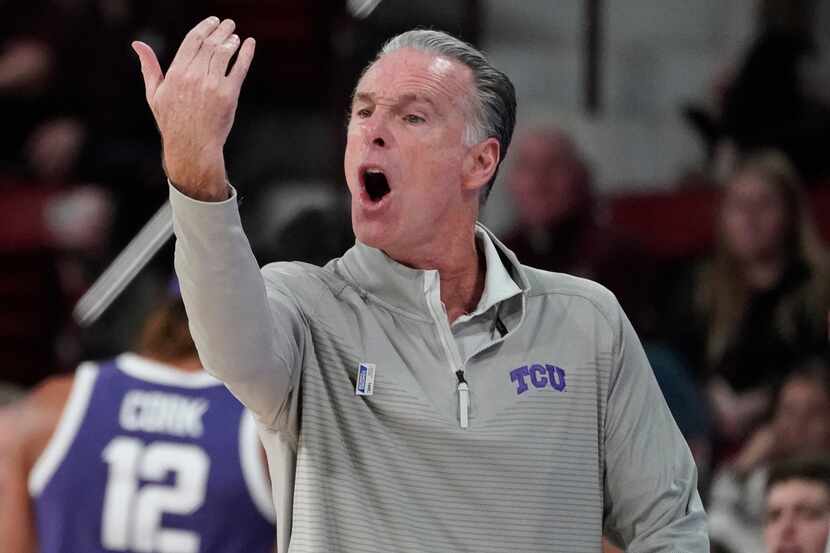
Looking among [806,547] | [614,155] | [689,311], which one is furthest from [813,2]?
[806,547]

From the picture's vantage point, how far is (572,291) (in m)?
2.77

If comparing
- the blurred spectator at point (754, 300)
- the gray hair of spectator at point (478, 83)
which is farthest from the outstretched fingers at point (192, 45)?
the blurred spectator at point (754, 300)

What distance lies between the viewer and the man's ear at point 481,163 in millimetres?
2732

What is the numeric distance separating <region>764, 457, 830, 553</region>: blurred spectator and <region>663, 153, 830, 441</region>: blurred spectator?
903mm

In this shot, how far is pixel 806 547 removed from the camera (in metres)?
4.52

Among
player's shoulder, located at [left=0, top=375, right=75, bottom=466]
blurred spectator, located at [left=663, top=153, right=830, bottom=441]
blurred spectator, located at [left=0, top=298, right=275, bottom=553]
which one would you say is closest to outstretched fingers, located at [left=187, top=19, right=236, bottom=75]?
blurred spectator, located at [left=0, top=298, right=275, bottom=553]

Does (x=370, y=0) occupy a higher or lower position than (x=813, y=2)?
higher

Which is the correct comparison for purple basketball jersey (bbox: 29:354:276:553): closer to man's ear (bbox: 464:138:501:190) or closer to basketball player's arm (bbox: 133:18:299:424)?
man's ear (bbox: 464:138:501:190)

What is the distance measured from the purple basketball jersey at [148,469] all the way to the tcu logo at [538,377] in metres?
1.75

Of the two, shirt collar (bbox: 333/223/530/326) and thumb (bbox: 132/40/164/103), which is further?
shirt collar (bbox: 333/223/530/326)

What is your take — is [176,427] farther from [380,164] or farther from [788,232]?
[788,232]

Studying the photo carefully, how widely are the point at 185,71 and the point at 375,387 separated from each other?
1.93ft

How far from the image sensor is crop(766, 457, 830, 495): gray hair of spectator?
15.2ft

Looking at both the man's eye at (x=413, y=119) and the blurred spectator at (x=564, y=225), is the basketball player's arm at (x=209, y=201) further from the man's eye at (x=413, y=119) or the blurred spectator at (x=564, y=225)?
the blurred spectator at (x=564, y=225)
